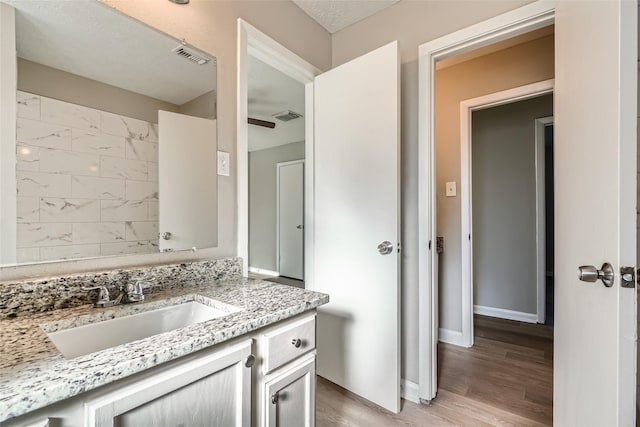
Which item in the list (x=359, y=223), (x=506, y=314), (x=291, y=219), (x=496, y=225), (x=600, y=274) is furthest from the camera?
(x=291, y=219)

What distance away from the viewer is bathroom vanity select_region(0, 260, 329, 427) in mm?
550

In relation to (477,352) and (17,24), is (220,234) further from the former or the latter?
(477,352)

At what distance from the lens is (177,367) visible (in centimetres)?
70

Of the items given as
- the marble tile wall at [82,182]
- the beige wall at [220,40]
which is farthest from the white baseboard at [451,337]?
the marble tile wall at [82,182]

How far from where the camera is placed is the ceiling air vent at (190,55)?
4.21 ft

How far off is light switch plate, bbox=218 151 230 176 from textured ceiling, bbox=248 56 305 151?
1.22m

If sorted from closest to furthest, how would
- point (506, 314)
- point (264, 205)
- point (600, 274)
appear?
point (600, 274)
point (506, 314)
point (264, 205)

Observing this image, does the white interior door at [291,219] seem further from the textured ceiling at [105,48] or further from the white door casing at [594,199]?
the white door casing at [594,199]

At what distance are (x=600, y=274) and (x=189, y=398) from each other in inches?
42.5

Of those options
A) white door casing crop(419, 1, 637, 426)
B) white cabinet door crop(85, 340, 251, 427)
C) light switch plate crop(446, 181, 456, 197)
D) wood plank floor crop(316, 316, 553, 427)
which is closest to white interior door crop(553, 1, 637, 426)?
white door casing crop(419, 1, 637, 426)

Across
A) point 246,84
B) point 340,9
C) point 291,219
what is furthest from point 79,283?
point 291,219

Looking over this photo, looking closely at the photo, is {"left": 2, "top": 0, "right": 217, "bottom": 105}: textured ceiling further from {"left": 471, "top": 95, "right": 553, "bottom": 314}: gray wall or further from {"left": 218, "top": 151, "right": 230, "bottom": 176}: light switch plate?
{"left": 471, "top": 95, "right": 553, "bottom": 314}: gray wall

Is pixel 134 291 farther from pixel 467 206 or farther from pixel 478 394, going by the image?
pixel 467 206

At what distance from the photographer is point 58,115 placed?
978 millimetres
